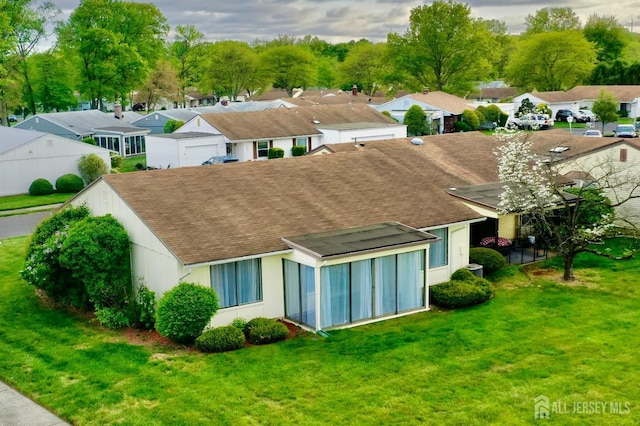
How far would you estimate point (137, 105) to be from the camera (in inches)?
4798

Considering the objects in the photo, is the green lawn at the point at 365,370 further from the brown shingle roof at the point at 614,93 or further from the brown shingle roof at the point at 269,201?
the brown shingle roof at the point at 614,93

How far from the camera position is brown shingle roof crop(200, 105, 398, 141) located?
2117 inches

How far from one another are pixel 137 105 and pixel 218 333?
107327 millimetres

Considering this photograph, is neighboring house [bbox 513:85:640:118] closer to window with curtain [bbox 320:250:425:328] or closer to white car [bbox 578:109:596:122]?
white car [bbox 578:109:596:122]

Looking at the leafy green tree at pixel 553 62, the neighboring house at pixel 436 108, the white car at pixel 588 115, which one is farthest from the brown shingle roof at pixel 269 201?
the leafy green tree at pixel 553 62

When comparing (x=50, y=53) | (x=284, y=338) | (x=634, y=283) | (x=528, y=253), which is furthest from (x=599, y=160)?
(x=50, y=53)

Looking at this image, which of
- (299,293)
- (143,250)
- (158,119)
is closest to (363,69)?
(158,119)

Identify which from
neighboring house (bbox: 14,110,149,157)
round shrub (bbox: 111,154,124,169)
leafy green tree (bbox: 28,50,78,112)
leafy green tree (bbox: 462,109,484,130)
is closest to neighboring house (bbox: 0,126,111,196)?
round shrub (bbox: 111,154,124,169)

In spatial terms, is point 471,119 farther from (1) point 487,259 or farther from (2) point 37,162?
(1) point 487,259

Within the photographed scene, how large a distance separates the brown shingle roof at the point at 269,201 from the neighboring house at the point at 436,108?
43.2m

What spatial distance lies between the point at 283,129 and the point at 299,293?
34.2m

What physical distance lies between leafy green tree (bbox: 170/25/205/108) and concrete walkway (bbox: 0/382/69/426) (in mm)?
99398

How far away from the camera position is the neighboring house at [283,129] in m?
53.4

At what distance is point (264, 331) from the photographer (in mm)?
20766
